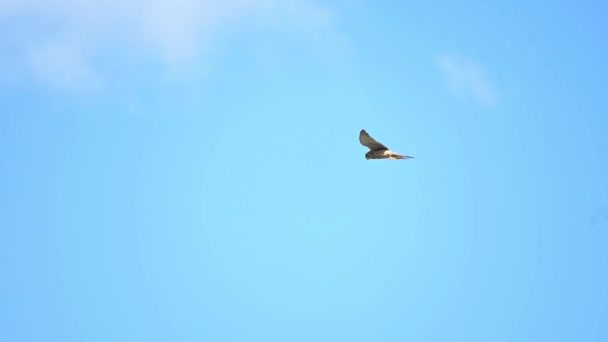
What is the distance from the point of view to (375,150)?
251ft

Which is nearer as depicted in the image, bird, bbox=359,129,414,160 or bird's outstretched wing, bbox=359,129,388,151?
bird's outstretched wing, bbox=359,129,388,151

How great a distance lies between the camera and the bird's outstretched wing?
242 feet

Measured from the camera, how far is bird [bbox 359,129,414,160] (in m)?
74.6

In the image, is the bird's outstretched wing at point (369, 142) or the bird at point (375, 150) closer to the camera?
the bird's outstretched wing at point (369, 142)

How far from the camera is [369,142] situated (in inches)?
2960

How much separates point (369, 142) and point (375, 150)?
157 cm

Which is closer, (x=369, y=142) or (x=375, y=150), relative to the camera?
(x=369, y=142)

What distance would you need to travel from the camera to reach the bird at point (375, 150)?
245 ft

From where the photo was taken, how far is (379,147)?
7588 cm

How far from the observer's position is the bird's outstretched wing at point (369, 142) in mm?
73906
